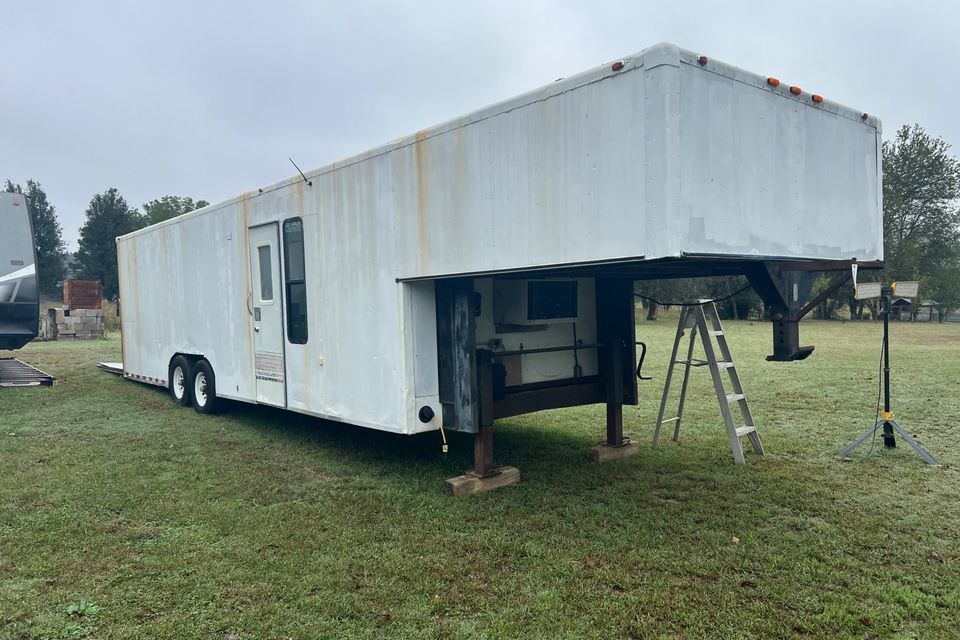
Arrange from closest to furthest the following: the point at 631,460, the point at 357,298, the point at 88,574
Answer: the point at 88,574
the point at 357,298
the point at 631,460

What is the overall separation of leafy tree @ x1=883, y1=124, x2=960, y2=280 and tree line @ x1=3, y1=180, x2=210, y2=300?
45.5m

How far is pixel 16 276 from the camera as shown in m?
10.8

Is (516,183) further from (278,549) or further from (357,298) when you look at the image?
(278,549)

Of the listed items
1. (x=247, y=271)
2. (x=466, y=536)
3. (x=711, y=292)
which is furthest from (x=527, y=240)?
(x=711, y=292)

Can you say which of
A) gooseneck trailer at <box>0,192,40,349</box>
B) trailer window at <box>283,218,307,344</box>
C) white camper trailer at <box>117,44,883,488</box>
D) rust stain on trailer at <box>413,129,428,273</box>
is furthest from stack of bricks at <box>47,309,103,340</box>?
rust stain on trailer at <box>413,129,428,273</box>

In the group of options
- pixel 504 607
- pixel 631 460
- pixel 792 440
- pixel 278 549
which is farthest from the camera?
pixel 792 440

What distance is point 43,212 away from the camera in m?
54.2

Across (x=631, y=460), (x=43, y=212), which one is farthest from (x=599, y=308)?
(x=43, y=212)

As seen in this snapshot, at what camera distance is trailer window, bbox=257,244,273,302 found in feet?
22.8

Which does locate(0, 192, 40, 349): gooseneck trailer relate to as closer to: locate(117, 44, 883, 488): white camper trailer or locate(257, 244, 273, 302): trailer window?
locate(117, 44, 883, 488): white camper trailer

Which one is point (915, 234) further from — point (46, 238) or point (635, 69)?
point (46, 238)

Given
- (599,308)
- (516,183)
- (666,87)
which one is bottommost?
(599,308)

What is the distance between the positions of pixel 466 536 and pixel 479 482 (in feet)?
3.03

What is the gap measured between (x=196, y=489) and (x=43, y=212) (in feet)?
197
